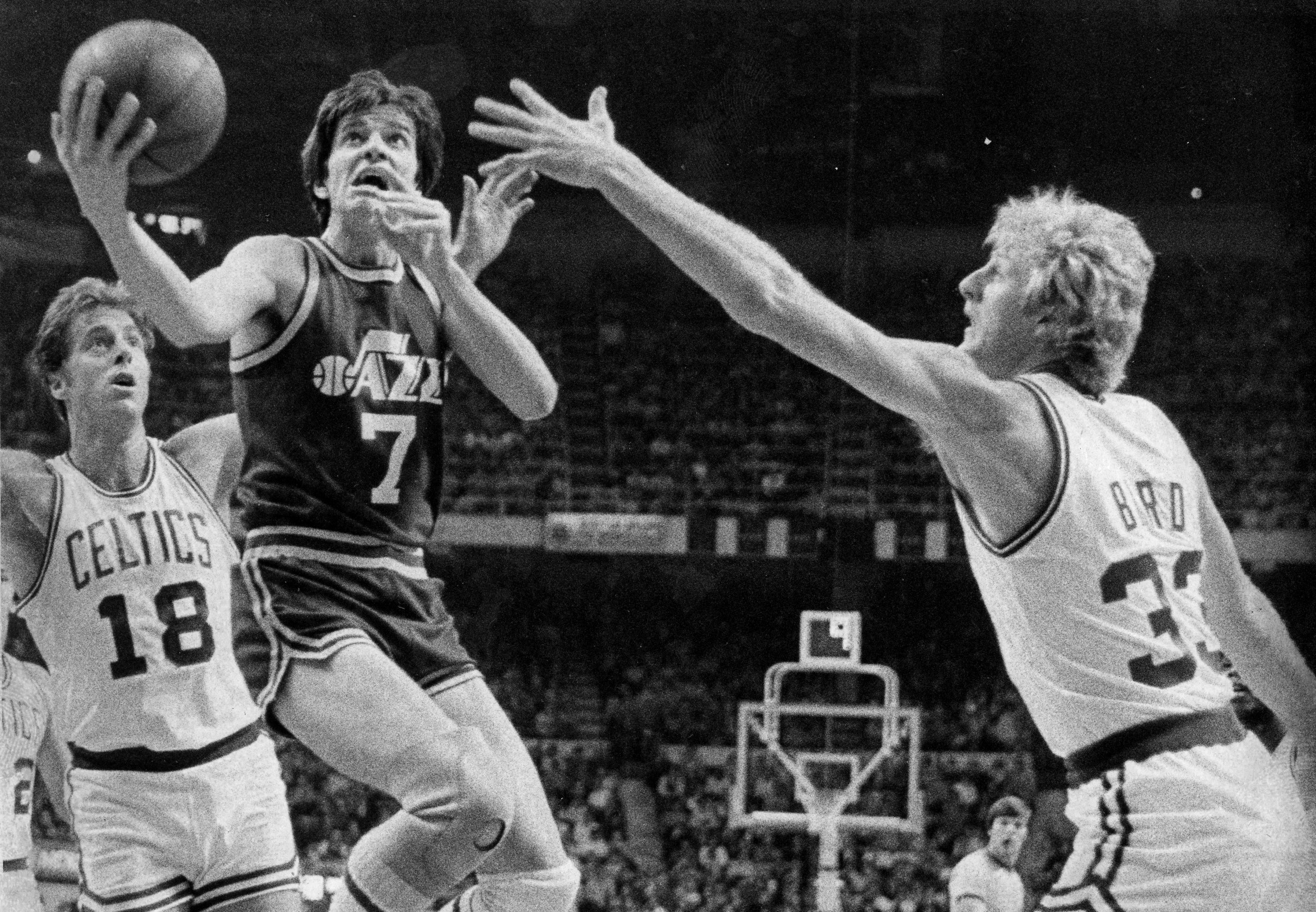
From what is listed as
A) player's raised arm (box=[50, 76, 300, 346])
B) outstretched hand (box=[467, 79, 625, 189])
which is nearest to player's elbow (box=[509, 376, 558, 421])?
player's raised arm (box=[50, 76, 300, 346])

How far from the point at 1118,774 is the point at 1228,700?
1.06 feet

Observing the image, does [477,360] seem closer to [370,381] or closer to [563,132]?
[370,381]

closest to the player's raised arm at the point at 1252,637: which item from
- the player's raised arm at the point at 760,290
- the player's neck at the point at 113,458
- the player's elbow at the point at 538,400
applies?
the player's raised arm at the point at 760,290

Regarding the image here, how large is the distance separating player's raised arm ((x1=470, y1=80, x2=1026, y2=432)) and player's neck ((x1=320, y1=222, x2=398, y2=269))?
115 centimetres

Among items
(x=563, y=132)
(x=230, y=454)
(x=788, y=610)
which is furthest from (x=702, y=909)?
(x=563, y=132)

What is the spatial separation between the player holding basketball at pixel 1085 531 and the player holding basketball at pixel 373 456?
0.90 m

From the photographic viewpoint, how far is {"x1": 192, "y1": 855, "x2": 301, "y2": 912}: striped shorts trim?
3.91 meters

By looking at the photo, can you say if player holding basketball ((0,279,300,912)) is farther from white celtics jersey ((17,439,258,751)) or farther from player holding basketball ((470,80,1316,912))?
player holding basketball ((470,80,1316,912))

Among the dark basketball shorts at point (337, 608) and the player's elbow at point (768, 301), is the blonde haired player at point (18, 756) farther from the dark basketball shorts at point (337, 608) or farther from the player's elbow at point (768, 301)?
the player's elbow at point (768, 301)

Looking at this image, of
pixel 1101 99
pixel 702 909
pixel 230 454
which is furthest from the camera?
pixel 702 909

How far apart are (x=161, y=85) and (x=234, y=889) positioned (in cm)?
188

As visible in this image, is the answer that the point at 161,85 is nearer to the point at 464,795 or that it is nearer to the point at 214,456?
the point at 214,456

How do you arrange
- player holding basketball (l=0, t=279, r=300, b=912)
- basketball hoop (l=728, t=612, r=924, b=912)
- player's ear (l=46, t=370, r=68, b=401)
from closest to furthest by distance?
player holding basketball (l=0, t=279, r=300, b=912) < player's ear (l=46, t=370, r=68, b=401) < basketball hoop (l=728, t=612, r=924, b=912)

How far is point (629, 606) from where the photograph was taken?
4863mm
